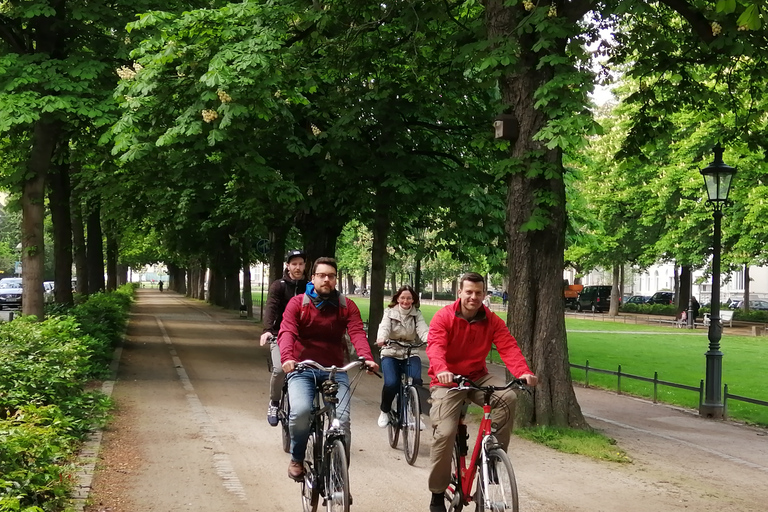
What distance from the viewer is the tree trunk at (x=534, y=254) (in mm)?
11406

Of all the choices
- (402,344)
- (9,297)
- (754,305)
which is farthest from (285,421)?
(754,305)

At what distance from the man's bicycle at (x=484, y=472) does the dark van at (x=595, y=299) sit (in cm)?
6186

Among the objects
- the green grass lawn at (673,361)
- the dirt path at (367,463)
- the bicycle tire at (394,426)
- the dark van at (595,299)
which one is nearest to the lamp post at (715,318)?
the dirt path at (367,463)

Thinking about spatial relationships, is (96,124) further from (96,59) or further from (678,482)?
(678,482)

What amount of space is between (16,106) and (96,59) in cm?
215

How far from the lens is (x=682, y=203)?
41531mm

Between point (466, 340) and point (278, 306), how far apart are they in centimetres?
347

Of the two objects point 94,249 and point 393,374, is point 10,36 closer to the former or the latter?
point 393,374

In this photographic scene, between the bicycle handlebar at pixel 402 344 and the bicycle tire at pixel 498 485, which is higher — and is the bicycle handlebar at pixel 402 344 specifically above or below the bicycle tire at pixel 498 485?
above

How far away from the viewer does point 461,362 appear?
253 inches

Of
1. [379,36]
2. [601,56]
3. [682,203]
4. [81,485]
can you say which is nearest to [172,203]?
[379,36]

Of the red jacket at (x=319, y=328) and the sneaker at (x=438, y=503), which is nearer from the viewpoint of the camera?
the sneaker at (x=438, y=503)

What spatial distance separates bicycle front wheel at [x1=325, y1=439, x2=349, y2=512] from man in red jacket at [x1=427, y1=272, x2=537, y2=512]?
68 cm

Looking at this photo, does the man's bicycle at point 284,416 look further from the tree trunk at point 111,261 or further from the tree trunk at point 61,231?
the tree trunk at point 111,261
